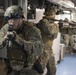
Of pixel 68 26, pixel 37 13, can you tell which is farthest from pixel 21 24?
pixel 68 26

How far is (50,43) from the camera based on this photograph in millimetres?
3553

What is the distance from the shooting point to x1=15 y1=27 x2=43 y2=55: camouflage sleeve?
6.70 feet

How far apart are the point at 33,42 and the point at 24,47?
0.39 ft

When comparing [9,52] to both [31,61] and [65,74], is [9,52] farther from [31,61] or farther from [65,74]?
[65,74]

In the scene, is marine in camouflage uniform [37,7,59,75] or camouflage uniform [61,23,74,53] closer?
marine in camouflage uniform [37,7,59,75]

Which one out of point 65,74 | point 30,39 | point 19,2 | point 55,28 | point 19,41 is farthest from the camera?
point 65,74

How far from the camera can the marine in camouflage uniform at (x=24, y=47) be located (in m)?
2.12

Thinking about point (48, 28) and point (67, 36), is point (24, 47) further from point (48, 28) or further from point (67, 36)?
point (67, 36)

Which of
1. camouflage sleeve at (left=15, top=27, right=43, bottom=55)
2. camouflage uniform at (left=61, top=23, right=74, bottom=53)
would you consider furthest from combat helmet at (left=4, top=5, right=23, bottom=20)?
camouflage uniform at (left=61, top=23, right=74, bottom=53)

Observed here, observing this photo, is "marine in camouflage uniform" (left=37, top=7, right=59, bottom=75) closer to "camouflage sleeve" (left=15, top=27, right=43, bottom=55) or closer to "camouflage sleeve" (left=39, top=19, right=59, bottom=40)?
"camouflage sleeve" (left=39, top=19, right=59, bottom=40)

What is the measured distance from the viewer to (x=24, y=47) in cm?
207

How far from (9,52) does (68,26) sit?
2.28 m

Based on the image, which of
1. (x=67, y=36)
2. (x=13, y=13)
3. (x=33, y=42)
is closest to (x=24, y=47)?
(x=33, y=42)

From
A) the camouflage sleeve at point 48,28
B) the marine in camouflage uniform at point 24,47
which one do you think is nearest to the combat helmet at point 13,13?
the marine in camouflage uniform at point 24,47
